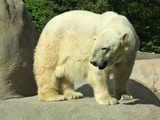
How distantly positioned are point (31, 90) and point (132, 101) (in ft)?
5.88

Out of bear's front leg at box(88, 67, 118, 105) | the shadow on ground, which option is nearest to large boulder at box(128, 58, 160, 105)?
the shadow on ground

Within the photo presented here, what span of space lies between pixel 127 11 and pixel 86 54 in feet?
25.8

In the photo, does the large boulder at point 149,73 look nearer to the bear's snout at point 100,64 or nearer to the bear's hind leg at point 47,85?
the bear's hind leg at point 47,85

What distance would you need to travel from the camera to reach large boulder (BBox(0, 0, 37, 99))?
19.5 feet

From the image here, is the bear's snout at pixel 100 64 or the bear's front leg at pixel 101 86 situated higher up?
the bear's snout at pixel 100 64

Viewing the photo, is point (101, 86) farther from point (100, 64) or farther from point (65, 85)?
point (65, 85)

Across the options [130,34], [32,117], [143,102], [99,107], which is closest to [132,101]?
[143,102]

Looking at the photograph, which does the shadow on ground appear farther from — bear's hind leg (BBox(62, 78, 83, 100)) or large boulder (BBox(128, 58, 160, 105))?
large boulder (BBox(128, 58, 160, 105))

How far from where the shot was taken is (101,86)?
15.4 ft

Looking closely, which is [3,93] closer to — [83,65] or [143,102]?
[83,65]

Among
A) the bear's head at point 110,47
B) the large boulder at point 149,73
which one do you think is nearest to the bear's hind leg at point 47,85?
the bear's head at point 110,47

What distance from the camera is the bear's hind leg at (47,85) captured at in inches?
200

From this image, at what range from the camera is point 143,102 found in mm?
5055

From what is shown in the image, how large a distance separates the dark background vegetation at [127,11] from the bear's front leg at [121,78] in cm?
696
